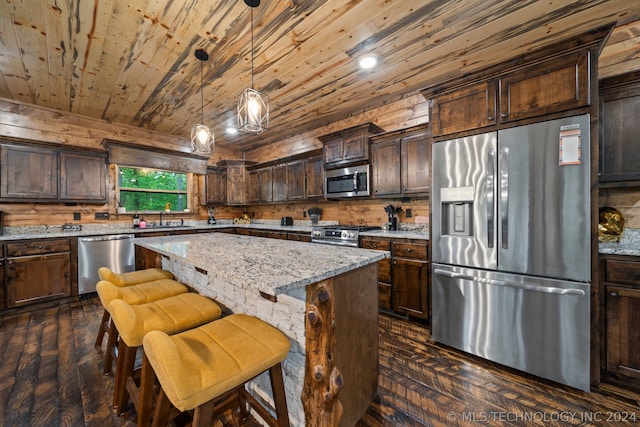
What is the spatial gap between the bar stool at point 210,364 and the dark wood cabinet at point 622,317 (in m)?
2.26

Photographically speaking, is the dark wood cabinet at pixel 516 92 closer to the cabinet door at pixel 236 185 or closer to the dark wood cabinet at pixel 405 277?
the dark wood cabinet at pixel 405 277

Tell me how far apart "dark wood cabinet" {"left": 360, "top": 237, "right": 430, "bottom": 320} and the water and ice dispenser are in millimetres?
384

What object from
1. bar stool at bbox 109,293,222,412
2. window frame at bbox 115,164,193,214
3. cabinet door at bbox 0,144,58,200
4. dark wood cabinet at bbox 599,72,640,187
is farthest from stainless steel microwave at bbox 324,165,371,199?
cabinet door at bbox 0,144,58,200

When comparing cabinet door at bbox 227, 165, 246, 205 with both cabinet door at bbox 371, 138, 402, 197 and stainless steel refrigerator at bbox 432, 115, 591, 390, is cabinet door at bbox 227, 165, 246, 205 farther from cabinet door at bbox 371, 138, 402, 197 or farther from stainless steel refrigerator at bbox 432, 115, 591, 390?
stainless steel refrigerator at bbox 432, 115, 591, 390

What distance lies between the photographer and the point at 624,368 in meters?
1.76

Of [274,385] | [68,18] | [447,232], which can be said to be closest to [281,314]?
[274,385]

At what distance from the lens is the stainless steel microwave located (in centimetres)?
359

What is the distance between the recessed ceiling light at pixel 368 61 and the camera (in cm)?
253

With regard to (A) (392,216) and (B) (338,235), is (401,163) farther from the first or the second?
(B) (338,235)

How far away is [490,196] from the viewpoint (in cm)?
209

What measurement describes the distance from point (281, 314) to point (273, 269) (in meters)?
0.39

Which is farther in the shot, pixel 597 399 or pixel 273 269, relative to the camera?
pixel 597 399

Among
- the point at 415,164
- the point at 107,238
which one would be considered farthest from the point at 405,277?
the point at 107,238

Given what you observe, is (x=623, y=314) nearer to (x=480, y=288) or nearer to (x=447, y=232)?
(x=480, y=288)
